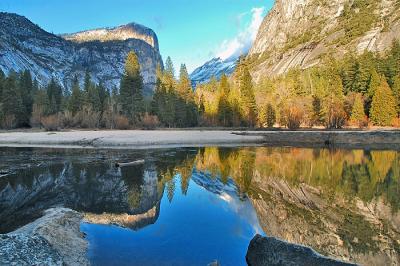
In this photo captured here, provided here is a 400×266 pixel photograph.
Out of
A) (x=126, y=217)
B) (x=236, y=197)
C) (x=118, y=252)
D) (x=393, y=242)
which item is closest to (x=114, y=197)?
(x=126, y=217)

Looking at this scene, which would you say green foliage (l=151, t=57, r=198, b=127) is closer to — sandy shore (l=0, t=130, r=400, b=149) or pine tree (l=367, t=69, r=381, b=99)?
sandy shore (l=0, t=130, r=400, b=149)

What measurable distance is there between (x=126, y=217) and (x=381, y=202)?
984cm

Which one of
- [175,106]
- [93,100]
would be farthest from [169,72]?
[93,100]

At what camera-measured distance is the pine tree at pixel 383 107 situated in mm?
60781

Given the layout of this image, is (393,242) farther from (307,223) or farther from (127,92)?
(127,92)

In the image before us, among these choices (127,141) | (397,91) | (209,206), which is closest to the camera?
(209,206)

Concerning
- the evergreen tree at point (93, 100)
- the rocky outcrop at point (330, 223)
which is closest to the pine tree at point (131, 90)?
the evergreen tree at point (93, 100)

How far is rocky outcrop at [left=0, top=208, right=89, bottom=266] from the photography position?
614 cm

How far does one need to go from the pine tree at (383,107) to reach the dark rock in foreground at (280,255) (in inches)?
2415

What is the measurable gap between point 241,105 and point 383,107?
88.0ft

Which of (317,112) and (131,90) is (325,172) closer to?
(317,112)

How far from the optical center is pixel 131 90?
76.6 meters

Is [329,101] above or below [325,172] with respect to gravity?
above

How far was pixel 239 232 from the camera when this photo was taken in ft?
34.1
